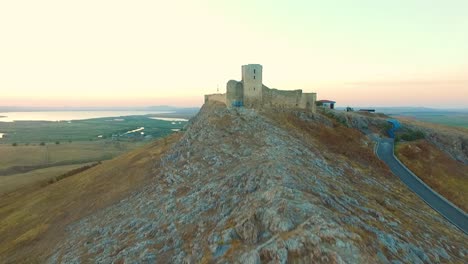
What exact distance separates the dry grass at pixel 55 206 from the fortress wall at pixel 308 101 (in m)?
45.4

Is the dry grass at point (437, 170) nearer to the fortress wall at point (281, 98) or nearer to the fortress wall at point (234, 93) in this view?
the fortress wall at point (281, 98)

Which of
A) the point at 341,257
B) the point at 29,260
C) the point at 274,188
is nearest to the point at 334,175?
the point at 274,188

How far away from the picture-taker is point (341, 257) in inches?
665

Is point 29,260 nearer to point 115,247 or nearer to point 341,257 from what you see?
point 115,247

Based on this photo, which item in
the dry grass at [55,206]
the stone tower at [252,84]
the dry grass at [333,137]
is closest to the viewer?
the dry grass at [55,206]

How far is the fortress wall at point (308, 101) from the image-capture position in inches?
3219

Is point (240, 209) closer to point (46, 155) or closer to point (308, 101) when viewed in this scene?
point (308, 101)

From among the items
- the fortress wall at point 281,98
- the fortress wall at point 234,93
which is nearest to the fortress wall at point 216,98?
the fortress wall at point 234,93

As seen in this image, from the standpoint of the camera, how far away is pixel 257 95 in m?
74.8

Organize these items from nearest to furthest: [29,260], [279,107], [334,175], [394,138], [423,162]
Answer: [29,260], [334,175], [423,162], [279,107], [394,138]

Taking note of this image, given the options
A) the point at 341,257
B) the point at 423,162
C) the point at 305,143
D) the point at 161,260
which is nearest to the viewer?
the point at 341,257

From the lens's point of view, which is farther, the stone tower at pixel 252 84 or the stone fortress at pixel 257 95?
the stone fortress at pixel 257 95

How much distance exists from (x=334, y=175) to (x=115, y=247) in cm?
3032

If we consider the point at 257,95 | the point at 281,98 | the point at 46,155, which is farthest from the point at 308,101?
the point at 46,155
